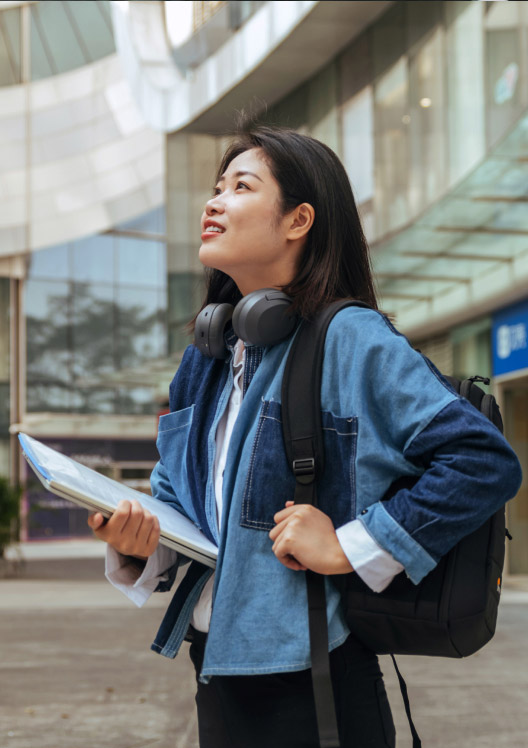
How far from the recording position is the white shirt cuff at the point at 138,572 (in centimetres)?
190

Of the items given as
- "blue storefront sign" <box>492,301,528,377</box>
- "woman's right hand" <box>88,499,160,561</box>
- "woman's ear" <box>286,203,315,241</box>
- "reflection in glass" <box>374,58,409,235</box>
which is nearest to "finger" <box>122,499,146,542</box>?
"woman's right hand" <box>88,499,160,561</box>

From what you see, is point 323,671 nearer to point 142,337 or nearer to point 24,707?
point 24,707

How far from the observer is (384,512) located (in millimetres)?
1616

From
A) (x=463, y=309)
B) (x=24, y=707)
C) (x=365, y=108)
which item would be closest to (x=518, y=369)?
(x=463, y=309)

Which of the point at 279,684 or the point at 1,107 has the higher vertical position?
the point at 1,107

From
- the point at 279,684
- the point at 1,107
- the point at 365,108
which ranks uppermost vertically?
the point at 1,107

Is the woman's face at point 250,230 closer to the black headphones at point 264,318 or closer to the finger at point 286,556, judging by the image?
the black headphones at point 264,318

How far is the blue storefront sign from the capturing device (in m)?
13.3

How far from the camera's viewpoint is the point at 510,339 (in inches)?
545

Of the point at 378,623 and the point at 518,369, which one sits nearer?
the point at 378,623

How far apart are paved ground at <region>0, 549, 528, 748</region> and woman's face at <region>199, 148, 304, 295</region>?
3.77 m

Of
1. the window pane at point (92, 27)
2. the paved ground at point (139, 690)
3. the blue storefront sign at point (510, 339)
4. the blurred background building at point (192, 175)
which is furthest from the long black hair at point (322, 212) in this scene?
the window pane at point (92, 27)

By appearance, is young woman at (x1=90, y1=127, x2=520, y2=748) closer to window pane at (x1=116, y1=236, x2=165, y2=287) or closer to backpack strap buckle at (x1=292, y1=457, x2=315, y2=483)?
backpack strap buckle at (x1=292, y1=457, x2=315, y2=483)

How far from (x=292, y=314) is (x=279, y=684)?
0.66m
